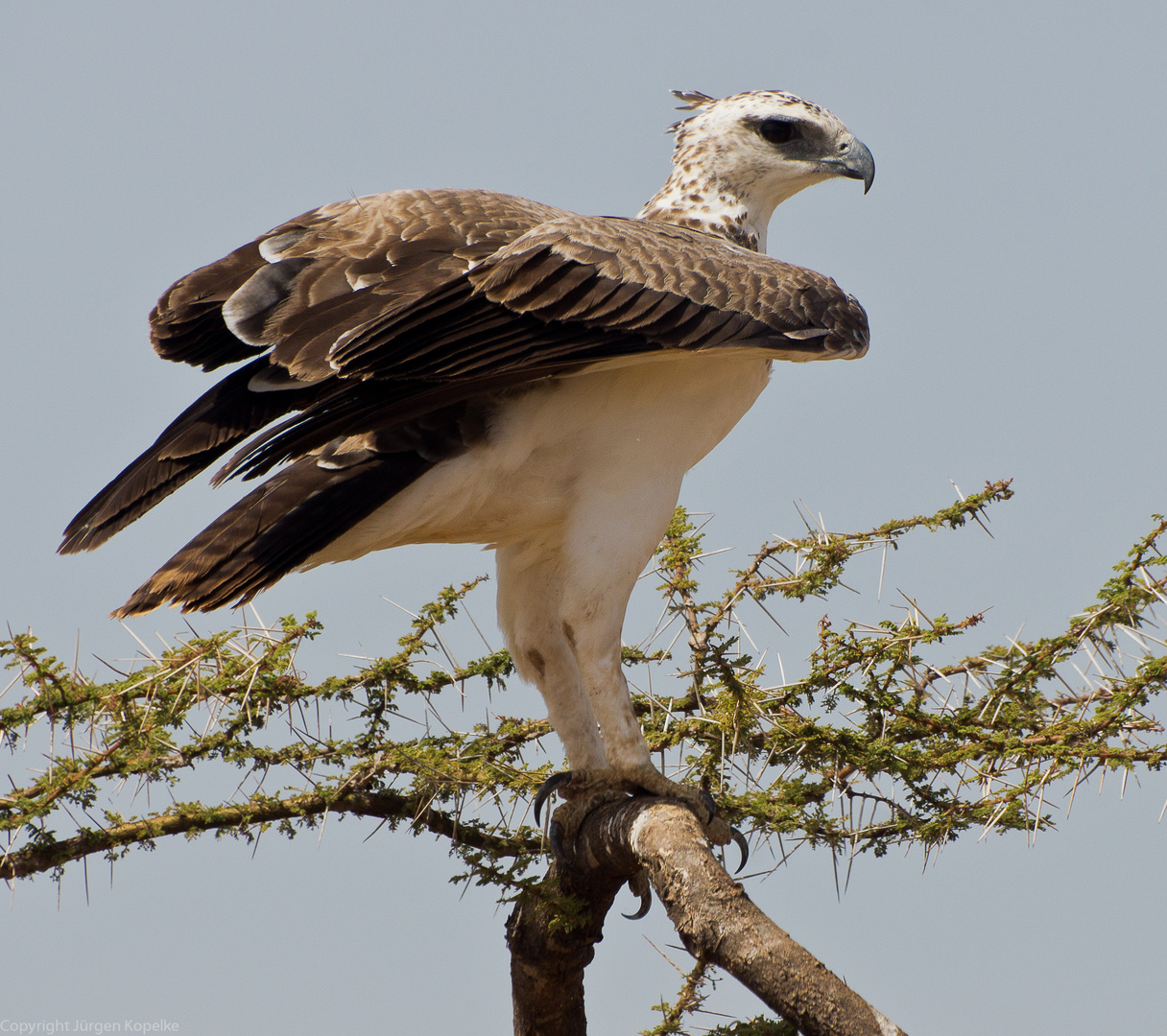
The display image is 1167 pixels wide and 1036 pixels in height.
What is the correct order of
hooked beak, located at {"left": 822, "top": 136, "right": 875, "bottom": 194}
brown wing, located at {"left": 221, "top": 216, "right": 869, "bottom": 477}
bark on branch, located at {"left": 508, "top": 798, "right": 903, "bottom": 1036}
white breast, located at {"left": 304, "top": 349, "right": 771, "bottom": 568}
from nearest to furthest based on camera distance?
bark on branch, located at {"left": 508, "top": 798, "right": 903, "bottom": 1036} < brown wing, located at {"left": 221, "top": 216, "right": 869, "bottom": 477} < white breast, located at {"left": 304, "top": 349, "right": 771, "bottom": 568} < hooked beak, located at {"left": 822, "top": 136, "right": 875, "bottom": 194}

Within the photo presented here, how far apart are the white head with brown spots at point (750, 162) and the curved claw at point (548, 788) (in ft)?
5.95

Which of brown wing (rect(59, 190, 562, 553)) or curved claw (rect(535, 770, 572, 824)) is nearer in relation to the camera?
brown wing (rect(59, 190, 562, 553))

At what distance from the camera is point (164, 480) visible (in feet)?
10.6

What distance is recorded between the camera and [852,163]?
15.1 ft

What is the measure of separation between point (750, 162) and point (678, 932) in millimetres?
2649

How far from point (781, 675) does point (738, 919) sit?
0.98m

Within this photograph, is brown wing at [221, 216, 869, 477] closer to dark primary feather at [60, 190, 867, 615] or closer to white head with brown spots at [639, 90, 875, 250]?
dark primary feather at [60, 190, 867, 615]

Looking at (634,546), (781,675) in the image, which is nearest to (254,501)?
(634,546)

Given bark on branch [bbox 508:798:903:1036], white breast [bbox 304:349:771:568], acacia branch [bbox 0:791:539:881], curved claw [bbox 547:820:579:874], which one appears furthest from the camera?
curved claw [bbox 547:820:579:874]

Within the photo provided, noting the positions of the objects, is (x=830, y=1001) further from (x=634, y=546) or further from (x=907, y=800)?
(x=634, y=546)

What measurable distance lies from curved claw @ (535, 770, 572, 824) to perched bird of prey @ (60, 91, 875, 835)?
7cm

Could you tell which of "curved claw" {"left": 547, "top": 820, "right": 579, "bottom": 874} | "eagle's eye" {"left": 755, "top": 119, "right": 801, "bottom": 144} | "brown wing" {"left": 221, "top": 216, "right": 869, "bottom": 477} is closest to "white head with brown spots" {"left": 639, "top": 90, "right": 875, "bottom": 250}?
"eagle's eye" {"left": 755, "top": 119, "right": 801, "bottom": 144}

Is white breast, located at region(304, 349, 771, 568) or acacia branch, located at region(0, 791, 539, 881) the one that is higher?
white breast, located at region(304, 349, 771, 568)

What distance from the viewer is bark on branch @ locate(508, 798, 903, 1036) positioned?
98.3 inches
